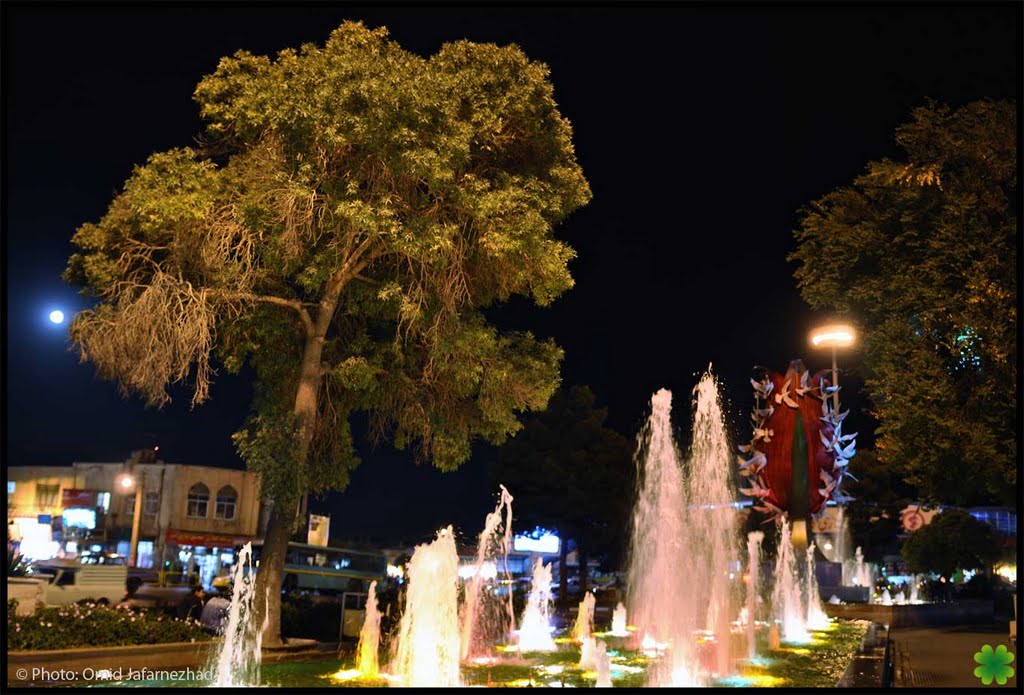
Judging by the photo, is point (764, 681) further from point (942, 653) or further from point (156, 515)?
point (156, 515)

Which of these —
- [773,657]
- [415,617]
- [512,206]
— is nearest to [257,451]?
[415,617]

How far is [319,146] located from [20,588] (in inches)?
310

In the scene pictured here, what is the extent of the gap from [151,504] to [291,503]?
41459 millimetres

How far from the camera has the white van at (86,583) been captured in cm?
1894

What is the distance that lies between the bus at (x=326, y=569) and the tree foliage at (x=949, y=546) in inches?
882

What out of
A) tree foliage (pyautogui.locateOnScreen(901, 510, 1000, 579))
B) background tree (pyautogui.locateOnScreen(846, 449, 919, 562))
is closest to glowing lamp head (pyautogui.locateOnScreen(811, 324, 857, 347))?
tree foliage (pyautogui.locateOnScreen(901, 510, 1000, 579))

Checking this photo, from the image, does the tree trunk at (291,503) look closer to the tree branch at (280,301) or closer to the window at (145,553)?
the tree branch at (280,301)

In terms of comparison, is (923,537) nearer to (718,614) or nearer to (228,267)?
(718,614)

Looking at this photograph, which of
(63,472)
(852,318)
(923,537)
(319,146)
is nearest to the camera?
(319,146)

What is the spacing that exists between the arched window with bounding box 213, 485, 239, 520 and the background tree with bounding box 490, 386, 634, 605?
1864cm

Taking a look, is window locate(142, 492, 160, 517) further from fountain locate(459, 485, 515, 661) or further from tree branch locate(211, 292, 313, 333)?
tree branch locate(211, 292, 313, 333)

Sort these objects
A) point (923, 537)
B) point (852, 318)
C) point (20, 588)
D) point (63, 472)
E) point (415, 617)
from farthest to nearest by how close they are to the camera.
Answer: point (63, 472) → point (923, 537) → point (852, 318) → point (20, 588) → point (415, 617)

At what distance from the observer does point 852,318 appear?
27656mm

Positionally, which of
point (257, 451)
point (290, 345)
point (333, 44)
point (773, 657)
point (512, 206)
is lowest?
point (773, 657)
